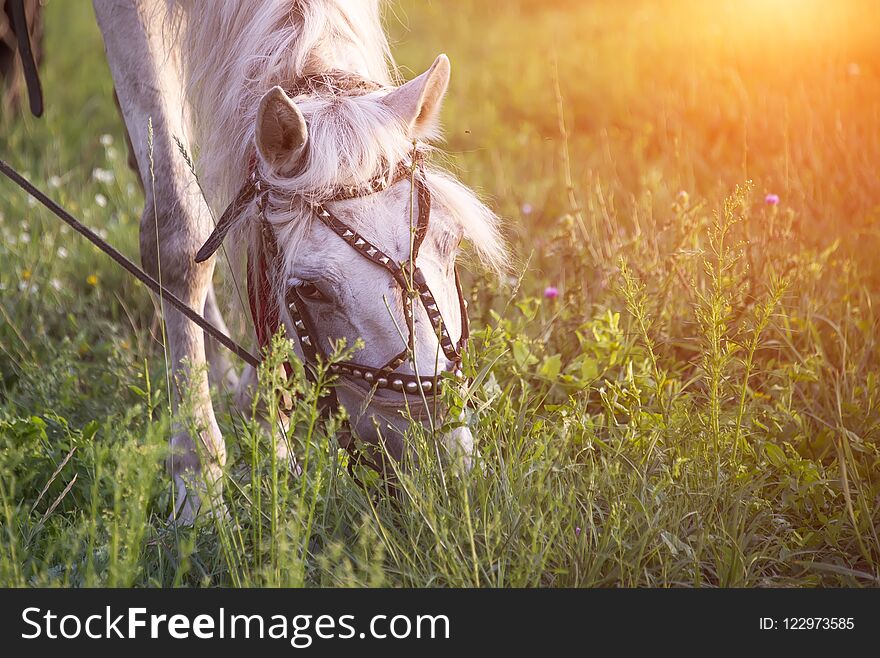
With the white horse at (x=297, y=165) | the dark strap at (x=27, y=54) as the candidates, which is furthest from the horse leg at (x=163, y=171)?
the dark strap at (x=27, y=54)

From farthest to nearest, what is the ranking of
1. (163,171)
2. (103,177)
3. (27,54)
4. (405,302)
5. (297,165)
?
(103,177) < (27,54) < (163,171) < (297,165) < (405,302)

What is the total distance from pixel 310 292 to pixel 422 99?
1.86ft

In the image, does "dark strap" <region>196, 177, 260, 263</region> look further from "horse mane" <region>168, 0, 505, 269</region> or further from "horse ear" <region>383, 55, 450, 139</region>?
"horse ear" <region>383, 55, 450, 139</region>

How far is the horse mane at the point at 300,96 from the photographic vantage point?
223 cm

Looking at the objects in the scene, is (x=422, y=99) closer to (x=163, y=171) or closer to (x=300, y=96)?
(x=300, y=96)

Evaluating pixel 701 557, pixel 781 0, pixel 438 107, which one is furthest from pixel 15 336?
pixel 781 0

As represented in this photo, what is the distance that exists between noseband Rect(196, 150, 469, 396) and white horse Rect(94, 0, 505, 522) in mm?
13

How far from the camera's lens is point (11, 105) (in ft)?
19.4

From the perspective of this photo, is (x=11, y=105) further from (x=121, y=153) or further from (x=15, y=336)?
(x=15, y=336)

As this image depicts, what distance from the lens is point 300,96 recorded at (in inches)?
93.7

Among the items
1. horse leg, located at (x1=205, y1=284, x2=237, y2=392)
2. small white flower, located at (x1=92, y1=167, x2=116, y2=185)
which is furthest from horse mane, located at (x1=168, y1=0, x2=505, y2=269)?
small white flower, located at (x1=92, y1=167, x2=116, y2=185)

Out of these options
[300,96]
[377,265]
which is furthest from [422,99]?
[377,265]

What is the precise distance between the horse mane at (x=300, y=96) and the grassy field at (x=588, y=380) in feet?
1.44
